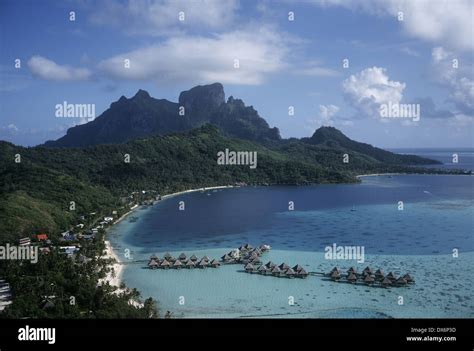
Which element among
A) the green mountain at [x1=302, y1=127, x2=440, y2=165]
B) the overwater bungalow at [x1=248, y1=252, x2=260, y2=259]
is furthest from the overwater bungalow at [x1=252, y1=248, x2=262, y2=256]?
the green mountain at [x1=302, y1=127, x2=440, y2=165]

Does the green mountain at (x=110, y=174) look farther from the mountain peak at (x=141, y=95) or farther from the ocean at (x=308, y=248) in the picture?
the mountain peak at (x=141, y=95)

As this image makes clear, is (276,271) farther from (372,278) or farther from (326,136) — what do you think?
(326,136)

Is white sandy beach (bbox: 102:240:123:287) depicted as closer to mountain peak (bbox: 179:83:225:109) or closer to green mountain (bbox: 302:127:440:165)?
green mountain (bbox: 302:127:440:165)

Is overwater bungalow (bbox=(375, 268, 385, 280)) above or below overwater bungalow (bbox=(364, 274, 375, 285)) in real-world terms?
above

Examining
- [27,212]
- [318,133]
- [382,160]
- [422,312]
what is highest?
[318,133]

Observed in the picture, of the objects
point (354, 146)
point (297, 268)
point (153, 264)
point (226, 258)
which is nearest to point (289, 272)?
point (297, 268)

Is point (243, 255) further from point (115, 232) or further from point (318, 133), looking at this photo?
point (318, 133)
